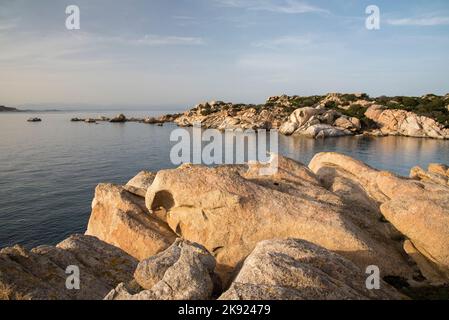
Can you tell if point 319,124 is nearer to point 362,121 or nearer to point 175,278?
point 362,121

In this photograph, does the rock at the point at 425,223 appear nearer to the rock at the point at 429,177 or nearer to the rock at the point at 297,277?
the rock at the point at 297,277

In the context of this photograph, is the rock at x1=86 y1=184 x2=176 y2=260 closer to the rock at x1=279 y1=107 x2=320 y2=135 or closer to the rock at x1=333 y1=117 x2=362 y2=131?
the rock at x1=279 y1=107 x2=320 y2=135

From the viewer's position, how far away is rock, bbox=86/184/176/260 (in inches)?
816

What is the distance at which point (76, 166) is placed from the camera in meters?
75.6

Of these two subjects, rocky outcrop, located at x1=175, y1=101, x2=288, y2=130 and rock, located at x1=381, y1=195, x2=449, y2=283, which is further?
rocky outcrop, located at x1=175, y1=101, x2=288, y2=130

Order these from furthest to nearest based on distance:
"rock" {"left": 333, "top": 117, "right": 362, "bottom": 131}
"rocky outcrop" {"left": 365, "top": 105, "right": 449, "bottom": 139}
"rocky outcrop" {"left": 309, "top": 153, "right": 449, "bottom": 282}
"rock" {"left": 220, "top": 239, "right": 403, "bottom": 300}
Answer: "rock" {"left": 333, "top": 117, "right": 362, "bottom": 131} < "rocky outcrop" {"left": 365, "top": 105, "right": 449, "bottom": 139} < "rocky outcrop" {"left": 309, "top": 153, "right": 449, "bottom": 282} < "rock" {"left": 220, "top": 239, "right": 403, "bottom": 300}

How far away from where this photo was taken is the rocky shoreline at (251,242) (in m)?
11.7

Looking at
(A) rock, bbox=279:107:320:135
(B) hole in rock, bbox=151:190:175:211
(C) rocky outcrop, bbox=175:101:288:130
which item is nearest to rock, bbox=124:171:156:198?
(B) hole in rock, bbox=151:190:175:211

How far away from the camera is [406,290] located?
54.9 ft

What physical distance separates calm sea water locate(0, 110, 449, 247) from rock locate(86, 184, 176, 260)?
16.8 meters

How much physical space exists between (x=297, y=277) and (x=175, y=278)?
13.2 ft

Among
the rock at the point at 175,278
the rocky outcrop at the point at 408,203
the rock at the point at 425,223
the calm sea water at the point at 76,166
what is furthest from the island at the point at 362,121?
the rock at the point at 175,278

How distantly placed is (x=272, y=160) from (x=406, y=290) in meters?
12.6
